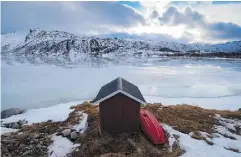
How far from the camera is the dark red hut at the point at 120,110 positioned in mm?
15148

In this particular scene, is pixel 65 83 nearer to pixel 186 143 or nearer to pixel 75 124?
pixel 75 124

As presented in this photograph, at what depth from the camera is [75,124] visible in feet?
59.8

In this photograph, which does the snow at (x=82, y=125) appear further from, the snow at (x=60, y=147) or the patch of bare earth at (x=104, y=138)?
the snow at (x=60, y=147)

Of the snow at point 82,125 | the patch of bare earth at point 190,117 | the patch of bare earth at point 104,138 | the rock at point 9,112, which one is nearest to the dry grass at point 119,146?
the patch of bare earth at point 104,138

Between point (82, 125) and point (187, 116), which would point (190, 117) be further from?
point (82, 125)

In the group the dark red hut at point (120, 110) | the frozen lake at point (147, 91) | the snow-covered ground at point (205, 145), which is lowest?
the snow-covered ground at point (205, 145)

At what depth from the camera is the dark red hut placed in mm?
15148

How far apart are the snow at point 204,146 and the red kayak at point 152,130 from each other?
2.40ft

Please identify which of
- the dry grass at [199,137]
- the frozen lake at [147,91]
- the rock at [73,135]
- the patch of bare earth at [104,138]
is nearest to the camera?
the patch of bare earth at [104,138]

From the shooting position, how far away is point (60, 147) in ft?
48.5

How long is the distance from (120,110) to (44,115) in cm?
887

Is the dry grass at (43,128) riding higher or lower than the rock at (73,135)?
lower

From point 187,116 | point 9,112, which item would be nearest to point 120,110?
point 187,116

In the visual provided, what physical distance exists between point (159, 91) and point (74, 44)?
16523cm
